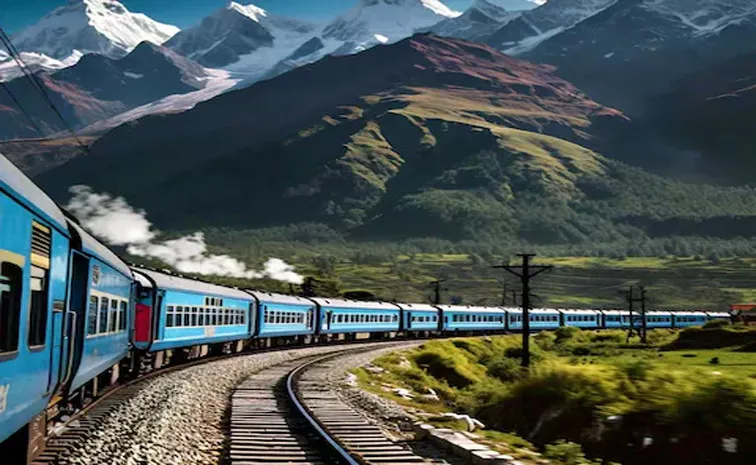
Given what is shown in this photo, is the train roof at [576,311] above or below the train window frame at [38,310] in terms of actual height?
above

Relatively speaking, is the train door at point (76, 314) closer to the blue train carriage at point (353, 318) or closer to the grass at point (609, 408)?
the grass at point (609, 408)

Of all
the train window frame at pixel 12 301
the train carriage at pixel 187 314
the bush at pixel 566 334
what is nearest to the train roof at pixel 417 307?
the bush at pixel 566 334

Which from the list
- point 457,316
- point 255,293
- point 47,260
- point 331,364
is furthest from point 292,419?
point 457,316

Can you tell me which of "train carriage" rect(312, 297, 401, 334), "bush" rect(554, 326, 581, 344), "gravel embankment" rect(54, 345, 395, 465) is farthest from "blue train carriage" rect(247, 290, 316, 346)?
"bush" rect(554, 326, 581, 344)

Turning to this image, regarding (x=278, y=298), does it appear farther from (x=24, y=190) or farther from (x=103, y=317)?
(x=24, y=190)

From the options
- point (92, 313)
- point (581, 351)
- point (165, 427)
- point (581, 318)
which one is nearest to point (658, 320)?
point (581, 318)

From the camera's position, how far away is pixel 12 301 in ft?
26.9

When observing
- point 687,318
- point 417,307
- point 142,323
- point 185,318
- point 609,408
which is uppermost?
point 687,318

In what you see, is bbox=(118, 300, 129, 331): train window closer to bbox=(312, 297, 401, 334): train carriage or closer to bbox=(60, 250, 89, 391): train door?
bbox=(60, 250, 89, 391): train door

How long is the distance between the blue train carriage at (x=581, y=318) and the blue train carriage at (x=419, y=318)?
23618mm

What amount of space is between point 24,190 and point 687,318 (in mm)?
119071

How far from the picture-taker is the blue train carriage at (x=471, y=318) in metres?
75.7

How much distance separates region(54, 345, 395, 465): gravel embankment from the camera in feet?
40.5

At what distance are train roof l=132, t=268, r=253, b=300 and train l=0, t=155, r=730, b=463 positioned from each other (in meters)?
0.07
